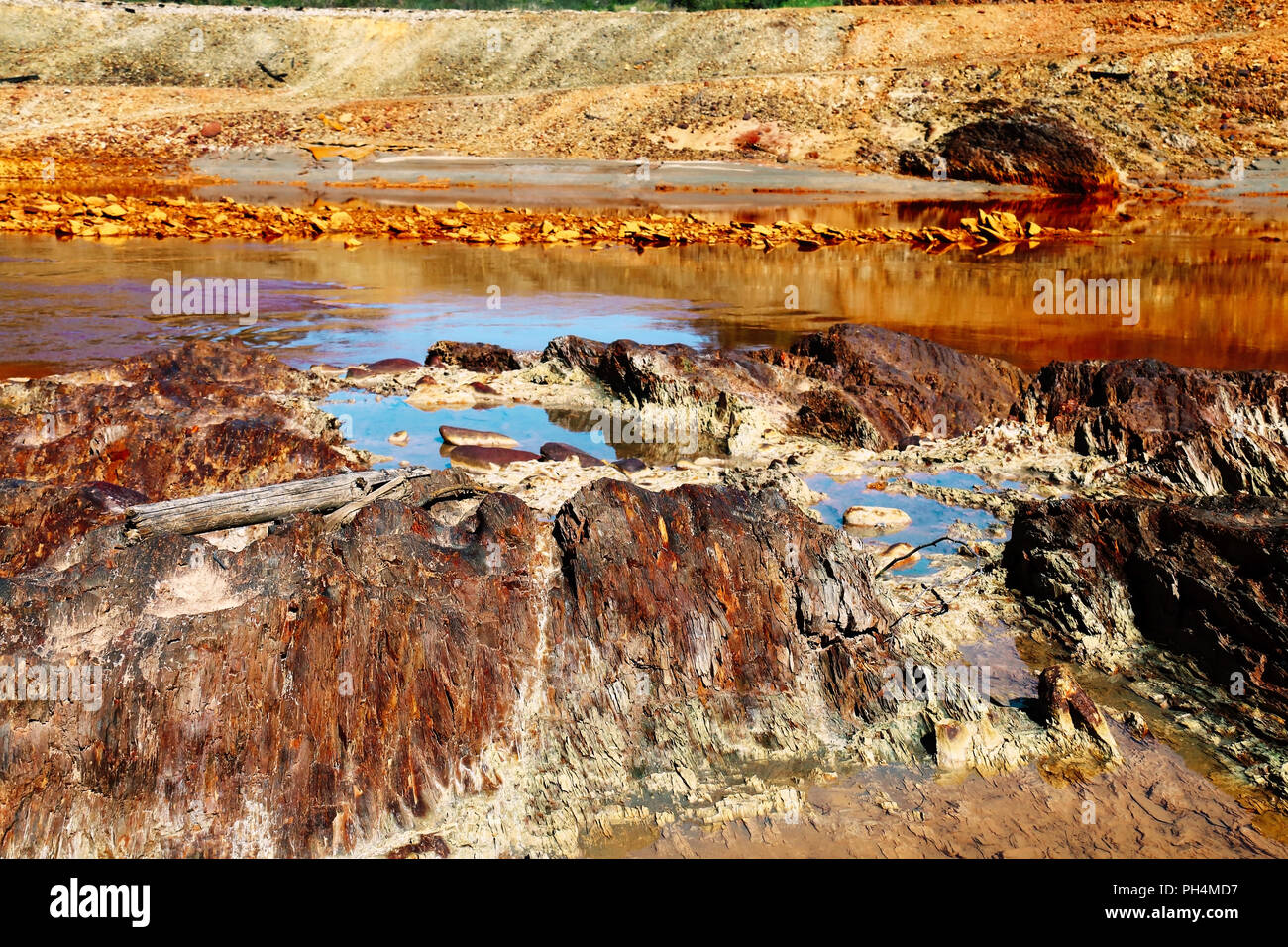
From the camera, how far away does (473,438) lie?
7.24 metres

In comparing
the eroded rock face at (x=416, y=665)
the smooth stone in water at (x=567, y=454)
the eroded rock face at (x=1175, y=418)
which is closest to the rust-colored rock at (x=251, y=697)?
the eroded rock face at (x=416, y=665)

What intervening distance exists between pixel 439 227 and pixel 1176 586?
16.8m

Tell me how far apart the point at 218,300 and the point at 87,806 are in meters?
10.7

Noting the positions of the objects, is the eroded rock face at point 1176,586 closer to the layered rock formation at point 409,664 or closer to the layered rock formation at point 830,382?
the layered rock formation at point 409,664

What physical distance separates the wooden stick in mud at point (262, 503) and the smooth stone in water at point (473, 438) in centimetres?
216

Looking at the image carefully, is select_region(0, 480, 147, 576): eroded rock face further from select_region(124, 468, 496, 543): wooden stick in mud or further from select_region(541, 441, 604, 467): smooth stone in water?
select_region(541, 441, 604, 467): smooth stone in water

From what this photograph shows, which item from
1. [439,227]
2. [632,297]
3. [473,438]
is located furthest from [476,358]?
[439,227]

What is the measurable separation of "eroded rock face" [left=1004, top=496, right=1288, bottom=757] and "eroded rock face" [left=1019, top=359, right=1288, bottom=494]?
147cm

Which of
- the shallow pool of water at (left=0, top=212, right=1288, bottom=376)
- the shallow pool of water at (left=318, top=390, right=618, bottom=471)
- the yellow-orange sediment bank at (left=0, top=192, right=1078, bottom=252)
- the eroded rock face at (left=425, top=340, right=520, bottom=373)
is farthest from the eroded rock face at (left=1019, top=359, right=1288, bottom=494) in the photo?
the yellow-orange sediment bank at (left=0, top=192, right=1078, bottom=252)

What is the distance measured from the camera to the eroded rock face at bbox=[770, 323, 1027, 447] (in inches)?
299

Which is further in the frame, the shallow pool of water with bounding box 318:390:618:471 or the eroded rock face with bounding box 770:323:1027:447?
the eroded rock face with bounding box 770:323:1027:447

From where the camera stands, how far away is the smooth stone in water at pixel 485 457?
679 cm

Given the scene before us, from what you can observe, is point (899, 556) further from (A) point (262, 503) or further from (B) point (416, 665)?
(A) point (262, 503)

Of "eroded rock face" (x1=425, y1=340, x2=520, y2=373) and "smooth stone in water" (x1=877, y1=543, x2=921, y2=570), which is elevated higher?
"eroded rock face" (x1=425, y1=340, x2=520, y2=373)
